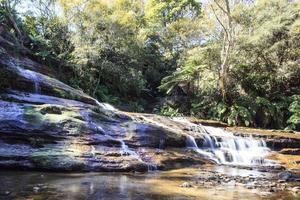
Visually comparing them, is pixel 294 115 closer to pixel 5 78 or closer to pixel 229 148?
pixel 229 148

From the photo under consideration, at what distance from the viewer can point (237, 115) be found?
23.5 m

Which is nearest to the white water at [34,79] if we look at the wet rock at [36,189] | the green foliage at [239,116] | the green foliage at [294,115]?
the wet rock at [36,189]

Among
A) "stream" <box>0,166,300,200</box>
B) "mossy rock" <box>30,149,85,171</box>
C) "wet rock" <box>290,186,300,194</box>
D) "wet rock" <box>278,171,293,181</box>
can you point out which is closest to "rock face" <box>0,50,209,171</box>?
"mossy rock" <box>30,149,85,171</box>

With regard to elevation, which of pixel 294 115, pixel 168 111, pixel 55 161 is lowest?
pixel 55 161

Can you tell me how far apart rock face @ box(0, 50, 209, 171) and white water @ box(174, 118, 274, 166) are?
3.04ft

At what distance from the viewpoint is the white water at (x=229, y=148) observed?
51.4ft

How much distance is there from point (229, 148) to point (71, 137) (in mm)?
7044

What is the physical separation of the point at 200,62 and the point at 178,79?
1.80 meters

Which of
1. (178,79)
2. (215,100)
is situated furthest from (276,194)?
(178,79)

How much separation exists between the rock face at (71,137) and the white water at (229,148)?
927mm

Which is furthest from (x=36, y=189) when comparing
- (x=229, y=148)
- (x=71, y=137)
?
(x=229, y=148)

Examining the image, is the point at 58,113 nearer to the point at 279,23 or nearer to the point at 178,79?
the point at 178,79

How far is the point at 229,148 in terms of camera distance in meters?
17.0

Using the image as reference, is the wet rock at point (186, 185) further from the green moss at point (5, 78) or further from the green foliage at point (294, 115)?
the green foliage at point (294, 115)
